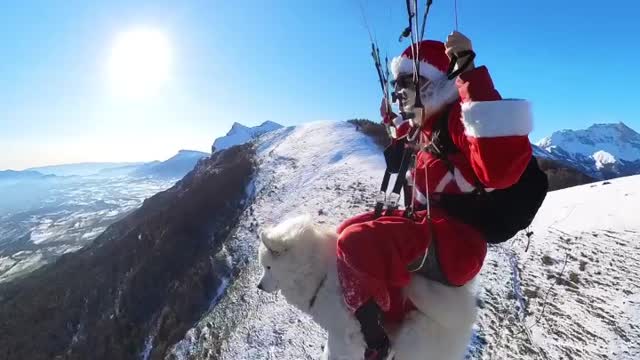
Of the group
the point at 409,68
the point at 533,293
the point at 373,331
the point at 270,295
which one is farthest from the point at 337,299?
the point at 270,295

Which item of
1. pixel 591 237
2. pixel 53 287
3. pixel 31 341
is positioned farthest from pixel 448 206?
pixel 53 287

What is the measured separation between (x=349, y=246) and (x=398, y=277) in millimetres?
421

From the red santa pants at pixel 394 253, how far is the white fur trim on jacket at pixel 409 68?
1.11 m

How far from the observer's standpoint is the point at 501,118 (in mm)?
2070

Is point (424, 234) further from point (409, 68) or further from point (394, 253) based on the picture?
point (409, 68)

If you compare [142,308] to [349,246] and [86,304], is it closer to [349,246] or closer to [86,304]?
[86,304]

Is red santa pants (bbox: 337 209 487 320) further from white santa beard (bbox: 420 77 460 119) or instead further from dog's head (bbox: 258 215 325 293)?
white santa beard (bbox: 420 77 460 119)

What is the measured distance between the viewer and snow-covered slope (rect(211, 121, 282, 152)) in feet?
417

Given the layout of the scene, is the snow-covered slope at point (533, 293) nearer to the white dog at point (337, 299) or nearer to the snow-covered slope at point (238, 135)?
the white dog at point (337, 299)

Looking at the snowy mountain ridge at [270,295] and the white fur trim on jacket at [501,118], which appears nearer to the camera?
the white fur trim on jacket at [501,118]

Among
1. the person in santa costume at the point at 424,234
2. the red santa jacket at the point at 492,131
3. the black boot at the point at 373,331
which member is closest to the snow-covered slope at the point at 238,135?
the person in santa costume at the point at 424,234

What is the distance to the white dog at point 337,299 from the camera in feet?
9.55

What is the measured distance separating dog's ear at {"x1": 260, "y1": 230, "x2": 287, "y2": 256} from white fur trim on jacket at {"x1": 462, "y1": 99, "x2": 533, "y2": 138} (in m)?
1.91

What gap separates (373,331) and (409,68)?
2.12 meters
